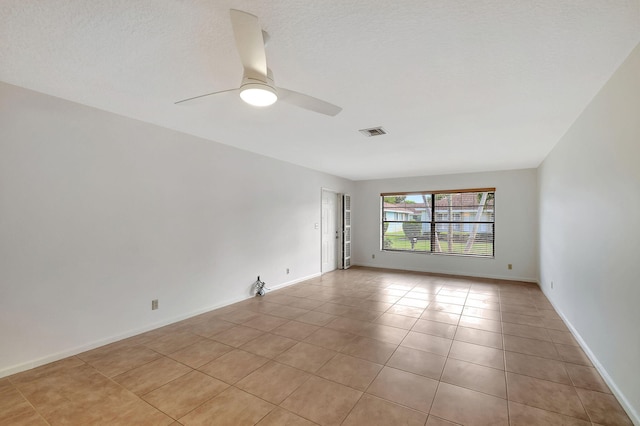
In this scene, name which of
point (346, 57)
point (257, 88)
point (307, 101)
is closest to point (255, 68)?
point (257, 88)

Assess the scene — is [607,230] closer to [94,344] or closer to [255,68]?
[255,68]

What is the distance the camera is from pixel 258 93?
165 centimetres

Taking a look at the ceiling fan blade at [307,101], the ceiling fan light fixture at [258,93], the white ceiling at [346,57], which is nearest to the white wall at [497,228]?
the white ceiling at [346,57]

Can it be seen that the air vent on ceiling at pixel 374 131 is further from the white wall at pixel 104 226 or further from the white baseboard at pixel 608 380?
the white baseboard at pixel 608 380

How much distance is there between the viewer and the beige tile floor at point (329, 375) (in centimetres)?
193

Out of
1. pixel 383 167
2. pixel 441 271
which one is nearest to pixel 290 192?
pixel 383 167

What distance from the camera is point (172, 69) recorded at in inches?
81.8

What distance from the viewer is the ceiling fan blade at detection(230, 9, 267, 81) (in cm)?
132

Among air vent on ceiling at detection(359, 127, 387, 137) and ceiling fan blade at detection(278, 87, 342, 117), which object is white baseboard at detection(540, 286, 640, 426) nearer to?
ceiling fan blade at detection(278, 87, 342, 117)

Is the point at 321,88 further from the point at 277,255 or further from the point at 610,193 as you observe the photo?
the point at 277,255

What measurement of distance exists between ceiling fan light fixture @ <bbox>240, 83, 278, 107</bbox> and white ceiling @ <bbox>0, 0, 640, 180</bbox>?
0.34 metres

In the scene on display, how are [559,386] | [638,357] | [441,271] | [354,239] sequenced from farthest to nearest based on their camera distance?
[354,239] < [441,271] < [559,386] < [638,357]

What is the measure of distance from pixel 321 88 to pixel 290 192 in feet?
10.9

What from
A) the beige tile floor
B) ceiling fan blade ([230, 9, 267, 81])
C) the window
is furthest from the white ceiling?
the window
